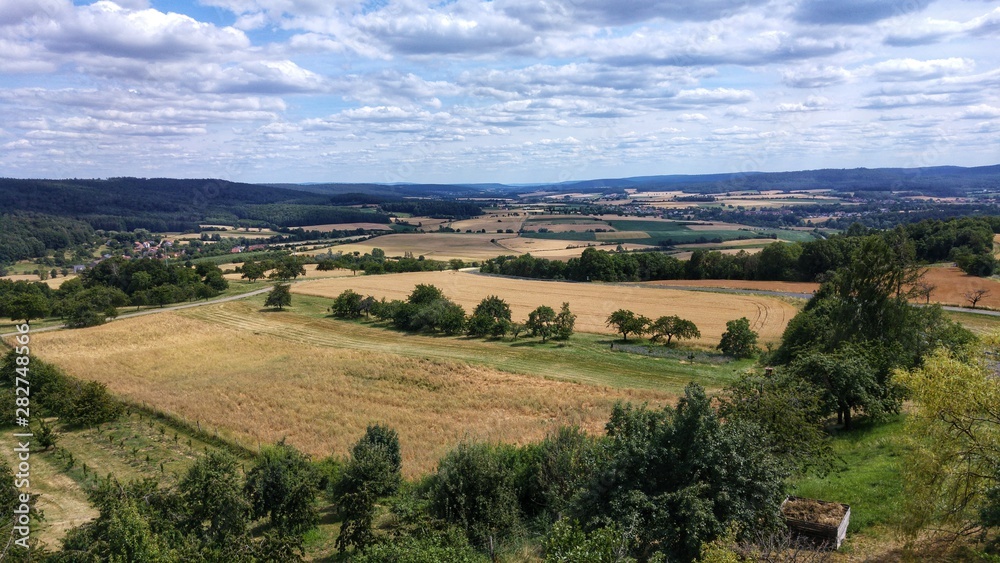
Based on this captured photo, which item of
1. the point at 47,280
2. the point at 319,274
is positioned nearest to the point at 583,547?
the point at 319,274

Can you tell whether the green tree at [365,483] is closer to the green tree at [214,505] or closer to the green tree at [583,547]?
the green tree at [214,505]

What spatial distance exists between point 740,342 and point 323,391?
31.9m

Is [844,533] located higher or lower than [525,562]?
higher

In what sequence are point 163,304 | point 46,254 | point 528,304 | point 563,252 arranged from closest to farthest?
point 528,304
point 163,304
point 563,252
point 46,254

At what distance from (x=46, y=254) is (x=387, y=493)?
564 ft

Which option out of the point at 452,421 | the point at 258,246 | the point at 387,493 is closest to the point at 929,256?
the point at 452,421

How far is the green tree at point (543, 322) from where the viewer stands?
174 feet

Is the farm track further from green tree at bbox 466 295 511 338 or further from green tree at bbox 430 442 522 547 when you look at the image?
green tree at bbox 430 442 522 547

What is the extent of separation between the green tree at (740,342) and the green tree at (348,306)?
4041 centimetres

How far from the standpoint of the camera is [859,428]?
23.7 metres

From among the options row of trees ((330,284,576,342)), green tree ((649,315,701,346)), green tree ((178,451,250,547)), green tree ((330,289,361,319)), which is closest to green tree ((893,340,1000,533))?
green tree ((178,451,250,547))

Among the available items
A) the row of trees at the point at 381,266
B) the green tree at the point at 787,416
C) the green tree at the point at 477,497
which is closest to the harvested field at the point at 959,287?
the green tree at the point at 787,416

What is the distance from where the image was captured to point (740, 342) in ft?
147

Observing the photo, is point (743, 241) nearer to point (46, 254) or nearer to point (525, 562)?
point (525, 562)
